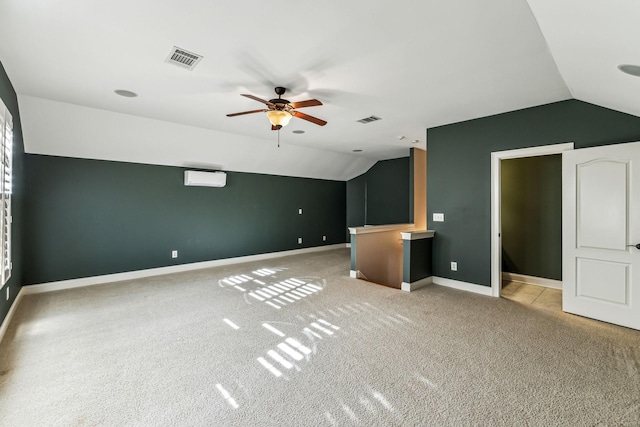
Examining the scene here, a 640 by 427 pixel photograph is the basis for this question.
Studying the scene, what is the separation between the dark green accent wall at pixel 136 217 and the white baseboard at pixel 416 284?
3.68 metres

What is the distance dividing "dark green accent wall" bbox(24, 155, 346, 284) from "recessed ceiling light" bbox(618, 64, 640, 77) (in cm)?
591

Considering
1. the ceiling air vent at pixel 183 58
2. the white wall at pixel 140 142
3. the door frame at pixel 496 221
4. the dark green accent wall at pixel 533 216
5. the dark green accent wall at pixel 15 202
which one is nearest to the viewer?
the ceiling air vent at pixel 183 58

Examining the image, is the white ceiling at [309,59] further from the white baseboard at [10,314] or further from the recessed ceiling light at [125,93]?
the white baseboard at [10,314]

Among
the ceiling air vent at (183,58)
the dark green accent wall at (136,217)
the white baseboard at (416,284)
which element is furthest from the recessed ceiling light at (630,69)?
the dark green accent wall at (136,217)

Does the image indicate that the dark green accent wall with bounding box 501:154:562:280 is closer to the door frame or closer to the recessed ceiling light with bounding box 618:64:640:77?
the door frame

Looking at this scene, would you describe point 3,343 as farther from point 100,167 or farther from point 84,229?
point 100,167

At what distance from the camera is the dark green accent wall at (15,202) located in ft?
10.1

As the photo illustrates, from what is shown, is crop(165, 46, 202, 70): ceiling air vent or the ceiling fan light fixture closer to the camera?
crop(165, 46, 202, 70): ceiling air vent

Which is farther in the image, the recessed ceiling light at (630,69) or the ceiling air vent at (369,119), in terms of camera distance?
the ceiling air vent at (369,119)

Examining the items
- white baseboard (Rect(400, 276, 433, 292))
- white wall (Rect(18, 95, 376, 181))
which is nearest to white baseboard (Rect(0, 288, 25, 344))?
white wall (Rect(18, 95, 376, 181))

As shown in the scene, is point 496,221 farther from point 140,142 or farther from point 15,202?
point 15,202

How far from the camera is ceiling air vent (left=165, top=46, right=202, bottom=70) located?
2461mm

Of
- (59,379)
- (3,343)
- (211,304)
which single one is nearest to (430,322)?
(211,304)

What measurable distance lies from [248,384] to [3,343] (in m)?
2.45
